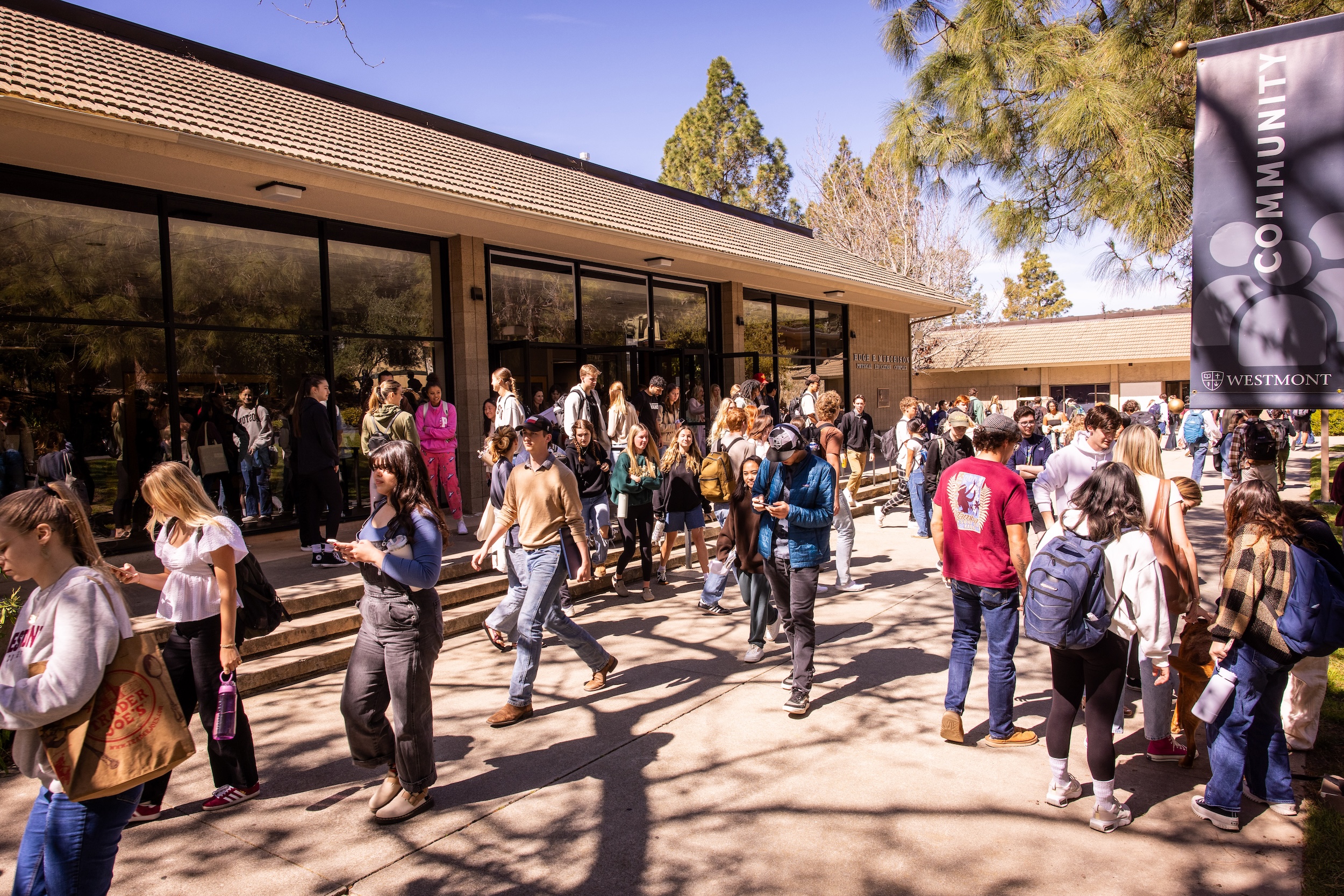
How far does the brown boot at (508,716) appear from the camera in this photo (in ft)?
15.8

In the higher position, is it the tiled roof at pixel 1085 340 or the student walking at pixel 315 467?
the tiled roof at pixel 1085 340

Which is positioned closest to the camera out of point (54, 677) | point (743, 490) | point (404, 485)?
point (54, 677)

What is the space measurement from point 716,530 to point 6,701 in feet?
27.7

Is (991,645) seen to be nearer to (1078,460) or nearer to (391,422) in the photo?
(1078,460)

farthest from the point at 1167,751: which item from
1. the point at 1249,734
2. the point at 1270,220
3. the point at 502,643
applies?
the point at 502,643

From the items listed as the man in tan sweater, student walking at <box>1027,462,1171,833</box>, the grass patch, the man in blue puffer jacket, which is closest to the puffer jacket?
the man in blue puffer jacket

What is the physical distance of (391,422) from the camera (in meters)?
8.10

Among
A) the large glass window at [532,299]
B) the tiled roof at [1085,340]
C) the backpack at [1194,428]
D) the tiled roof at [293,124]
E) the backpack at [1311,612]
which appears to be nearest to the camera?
the backpack at [1311,612]

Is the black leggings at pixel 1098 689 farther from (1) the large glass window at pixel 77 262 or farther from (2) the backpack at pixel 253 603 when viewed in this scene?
(1) the large glass window at pixel 77 262

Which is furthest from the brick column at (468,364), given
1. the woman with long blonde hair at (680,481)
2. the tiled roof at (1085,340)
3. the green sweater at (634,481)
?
the tiled roof at (1085,340)

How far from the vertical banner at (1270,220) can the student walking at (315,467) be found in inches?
264

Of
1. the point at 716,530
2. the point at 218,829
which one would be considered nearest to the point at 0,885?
the point at 218,829

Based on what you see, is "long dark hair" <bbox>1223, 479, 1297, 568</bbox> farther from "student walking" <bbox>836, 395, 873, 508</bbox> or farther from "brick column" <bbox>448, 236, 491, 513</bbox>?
"brick column" <bbox>448, 236, 491, 513</bbox>

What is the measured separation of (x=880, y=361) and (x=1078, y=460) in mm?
16113
